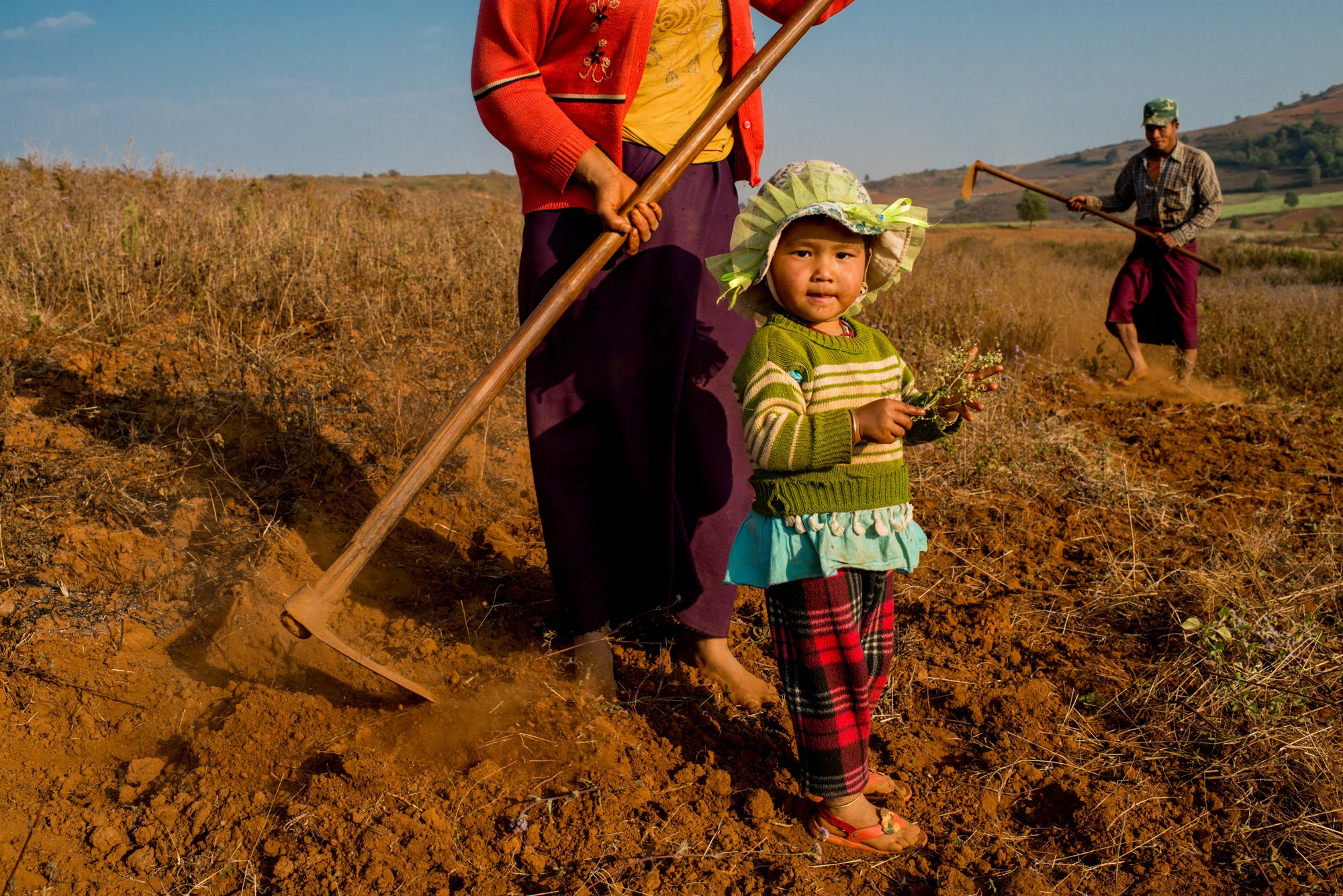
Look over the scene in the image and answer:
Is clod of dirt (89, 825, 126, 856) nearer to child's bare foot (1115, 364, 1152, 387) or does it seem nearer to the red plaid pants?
the red plaid pants

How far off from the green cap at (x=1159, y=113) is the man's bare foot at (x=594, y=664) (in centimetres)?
562

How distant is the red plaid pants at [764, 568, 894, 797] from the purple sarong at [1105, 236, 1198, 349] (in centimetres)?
513

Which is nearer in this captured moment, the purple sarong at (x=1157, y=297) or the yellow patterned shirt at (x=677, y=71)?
the yellow patterned shirt at (x=677, y=71)

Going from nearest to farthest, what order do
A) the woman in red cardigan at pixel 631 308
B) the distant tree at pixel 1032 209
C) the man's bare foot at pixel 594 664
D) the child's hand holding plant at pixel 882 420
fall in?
the child's hand holding plant at pixel 882 420, the woman in red cardigan at pixel 631 308, the man's bare foot at pixel 594 664, the distant tree at pixel 1032 209

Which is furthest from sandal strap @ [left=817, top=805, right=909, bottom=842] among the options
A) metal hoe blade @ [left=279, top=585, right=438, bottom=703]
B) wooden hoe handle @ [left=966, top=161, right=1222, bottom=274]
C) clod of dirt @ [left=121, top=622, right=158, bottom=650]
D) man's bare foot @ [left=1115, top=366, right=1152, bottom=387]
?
man's bare foot @ [left=1115, top=366, right=1152, bottom=387]

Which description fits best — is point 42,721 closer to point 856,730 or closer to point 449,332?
point 856,730

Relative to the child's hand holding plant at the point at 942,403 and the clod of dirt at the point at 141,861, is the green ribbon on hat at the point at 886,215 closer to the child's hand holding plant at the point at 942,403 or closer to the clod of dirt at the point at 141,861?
the child's hand holding plant at the point at 942,403

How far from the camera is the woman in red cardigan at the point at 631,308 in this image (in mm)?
1895

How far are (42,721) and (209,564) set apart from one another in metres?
0.68

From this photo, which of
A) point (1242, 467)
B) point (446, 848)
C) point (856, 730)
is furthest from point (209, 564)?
point (1242, 467)

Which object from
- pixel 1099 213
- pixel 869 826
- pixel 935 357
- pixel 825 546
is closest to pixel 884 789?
pixel 869 826

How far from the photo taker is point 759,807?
1.90 m

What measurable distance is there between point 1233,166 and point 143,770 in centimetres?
8460

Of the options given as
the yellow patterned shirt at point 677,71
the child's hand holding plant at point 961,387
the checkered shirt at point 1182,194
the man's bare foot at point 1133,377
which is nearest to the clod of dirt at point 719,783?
the child's hand holding plant at point 961,387
